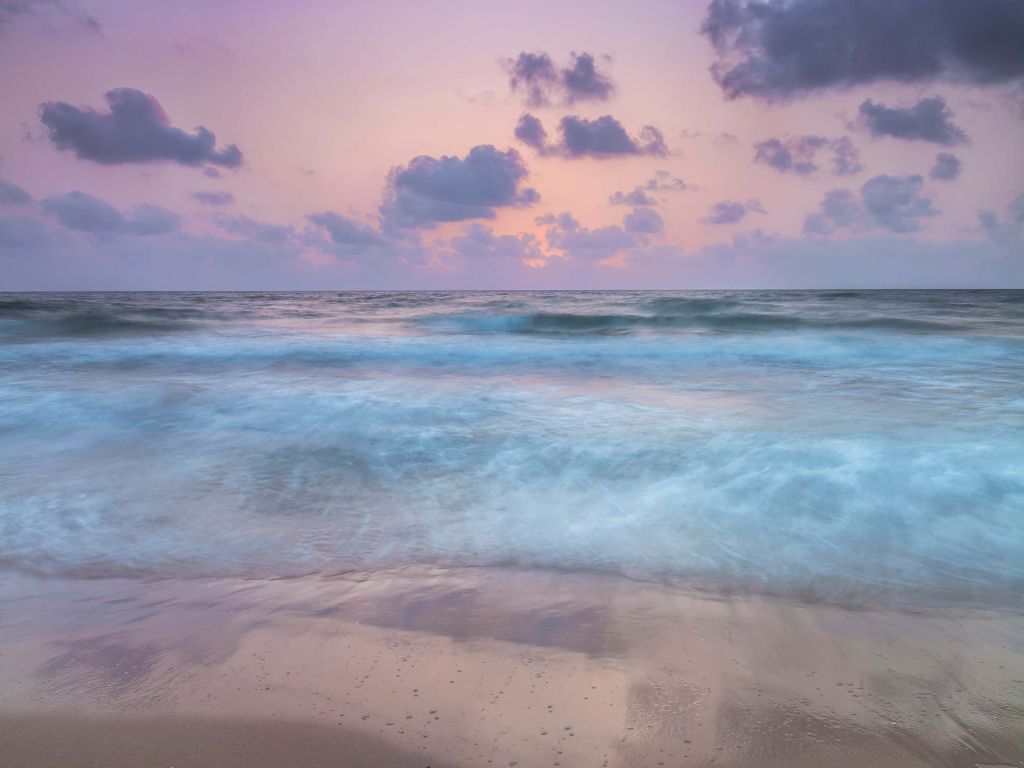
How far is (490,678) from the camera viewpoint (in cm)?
246

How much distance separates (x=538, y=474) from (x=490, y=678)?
3.08 metres

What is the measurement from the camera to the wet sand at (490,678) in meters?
2.08

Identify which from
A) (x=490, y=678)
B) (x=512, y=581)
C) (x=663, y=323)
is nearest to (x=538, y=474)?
(x=512, y=581)

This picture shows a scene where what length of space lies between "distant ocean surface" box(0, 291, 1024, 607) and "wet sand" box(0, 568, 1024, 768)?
415mm

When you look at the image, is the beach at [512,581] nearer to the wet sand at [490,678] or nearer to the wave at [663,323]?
the wet sand at [490,678]

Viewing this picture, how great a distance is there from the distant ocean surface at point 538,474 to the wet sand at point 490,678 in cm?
42

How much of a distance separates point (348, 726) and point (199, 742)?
1.56ft

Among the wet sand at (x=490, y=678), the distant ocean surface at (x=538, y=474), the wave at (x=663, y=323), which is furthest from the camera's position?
the wave at (x=663, y=323)

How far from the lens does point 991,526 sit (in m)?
4.32

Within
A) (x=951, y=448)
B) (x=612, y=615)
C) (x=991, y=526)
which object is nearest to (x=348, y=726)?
(x=612, y=615)

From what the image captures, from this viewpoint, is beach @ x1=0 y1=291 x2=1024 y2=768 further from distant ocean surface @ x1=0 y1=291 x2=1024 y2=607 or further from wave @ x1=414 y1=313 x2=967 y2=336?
wave @ x1=414 y1=313 x2=967 y2=336

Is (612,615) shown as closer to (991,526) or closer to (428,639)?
(428,639)

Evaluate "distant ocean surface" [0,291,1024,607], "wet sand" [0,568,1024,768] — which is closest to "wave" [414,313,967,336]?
"distant ocean surface" [0,291,1024,607]

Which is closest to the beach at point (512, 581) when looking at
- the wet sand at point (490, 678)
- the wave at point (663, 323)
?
the wet sand at point (490, 678)
